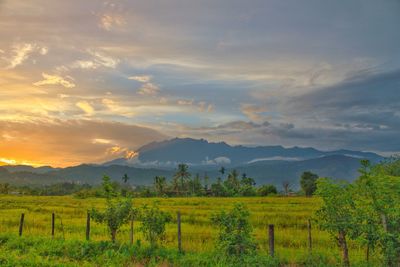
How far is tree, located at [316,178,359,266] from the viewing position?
15305 mm

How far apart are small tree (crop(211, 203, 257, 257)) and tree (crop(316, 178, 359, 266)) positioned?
10.1ft

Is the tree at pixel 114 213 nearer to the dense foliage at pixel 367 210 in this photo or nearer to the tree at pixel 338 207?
the dense foliage at pixel 367 210

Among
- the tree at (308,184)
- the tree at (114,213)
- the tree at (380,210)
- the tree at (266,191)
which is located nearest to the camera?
the tree at (380,210)

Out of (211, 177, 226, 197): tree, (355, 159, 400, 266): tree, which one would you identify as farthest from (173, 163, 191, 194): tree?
(355, 159, 400, 266): tree

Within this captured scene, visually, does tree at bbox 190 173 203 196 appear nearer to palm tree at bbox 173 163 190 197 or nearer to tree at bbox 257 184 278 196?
palm tree at bbox 173 163 190 197

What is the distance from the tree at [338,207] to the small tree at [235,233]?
3089 mm

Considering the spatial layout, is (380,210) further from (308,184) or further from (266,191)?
(308,184)

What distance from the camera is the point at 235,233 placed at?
16484mm

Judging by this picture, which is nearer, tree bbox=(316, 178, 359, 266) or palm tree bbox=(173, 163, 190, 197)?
tree bbox=(316, 178, 359, 266)

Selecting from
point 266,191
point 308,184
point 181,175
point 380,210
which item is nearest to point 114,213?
point 380,210

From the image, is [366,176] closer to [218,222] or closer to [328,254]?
[328,254]

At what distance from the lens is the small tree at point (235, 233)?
639 inches

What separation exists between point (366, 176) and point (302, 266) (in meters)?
4.56

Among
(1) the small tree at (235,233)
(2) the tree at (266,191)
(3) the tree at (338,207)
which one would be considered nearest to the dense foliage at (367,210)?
(3) the tree at (338,207)
